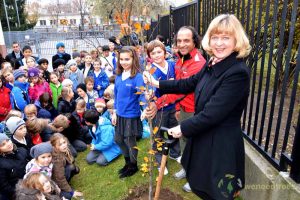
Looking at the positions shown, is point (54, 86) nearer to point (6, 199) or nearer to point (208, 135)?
point (6, 199)

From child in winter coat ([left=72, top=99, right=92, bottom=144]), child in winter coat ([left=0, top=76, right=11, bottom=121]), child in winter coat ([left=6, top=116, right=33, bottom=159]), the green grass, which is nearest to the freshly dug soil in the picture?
the green grass

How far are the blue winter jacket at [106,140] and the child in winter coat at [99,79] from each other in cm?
227

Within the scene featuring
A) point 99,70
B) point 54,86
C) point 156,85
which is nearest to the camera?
point 156,85

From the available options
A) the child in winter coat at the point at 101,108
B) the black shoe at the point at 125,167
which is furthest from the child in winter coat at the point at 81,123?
the black shoe at the point at 125,167

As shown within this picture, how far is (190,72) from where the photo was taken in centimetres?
310

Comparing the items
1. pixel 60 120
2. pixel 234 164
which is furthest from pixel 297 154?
pixel 60 120

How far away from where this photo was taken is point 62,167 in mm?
3605

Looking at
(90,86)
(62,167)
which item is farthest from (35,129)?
(90,86)

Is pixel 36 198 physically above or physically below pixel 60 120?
below

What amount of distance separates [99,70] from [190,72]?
4.09m

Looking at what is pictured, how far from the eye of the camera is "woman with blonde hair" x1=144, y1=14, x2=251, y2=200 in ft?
5.94

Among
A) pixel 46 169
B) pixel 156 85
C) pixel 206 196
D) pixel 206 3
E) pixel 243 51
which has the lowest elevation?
pixel 46 169

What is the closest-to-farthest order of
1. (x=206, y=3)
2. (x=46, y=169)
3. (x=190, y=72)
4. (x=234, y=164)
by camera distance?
(x=234, y=164), (x=190, y=72), (x=46, y=169), (x=206, y=3)

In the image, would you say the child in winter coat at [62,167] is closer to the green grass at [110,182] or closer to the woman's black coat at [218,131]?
the green grass at [110,182]
